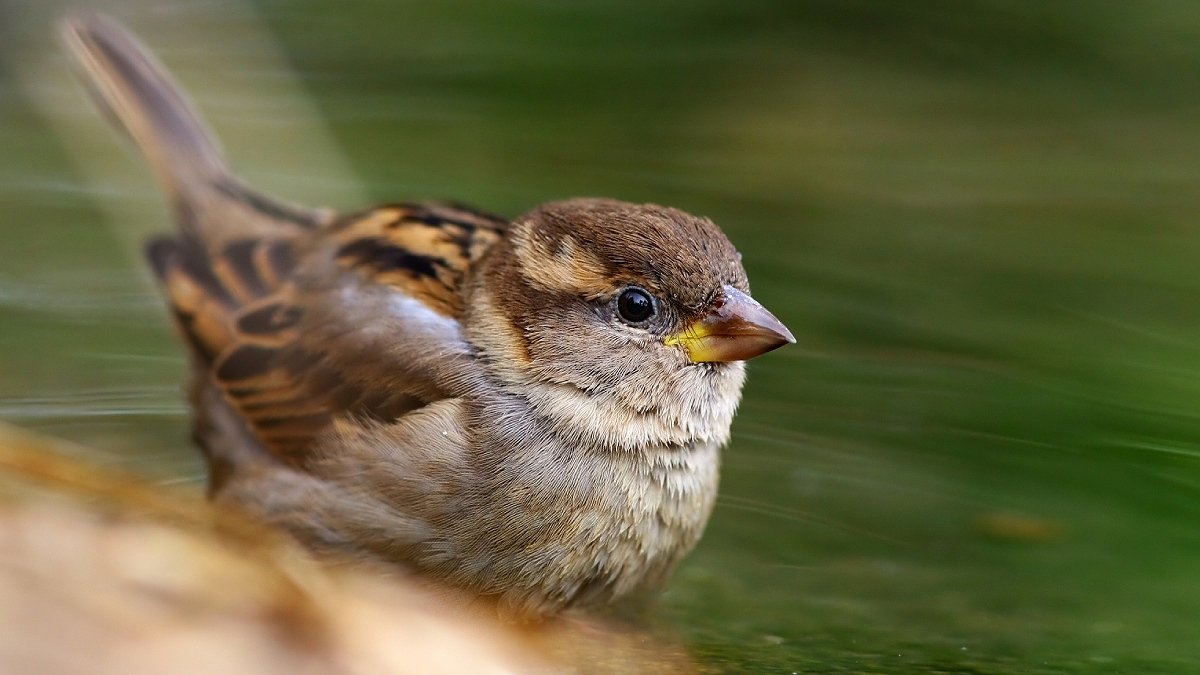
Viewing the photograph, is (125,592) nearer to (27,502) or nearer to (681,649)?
(27,502)

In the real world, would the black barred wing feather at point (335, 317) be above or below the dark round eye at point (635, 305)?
below

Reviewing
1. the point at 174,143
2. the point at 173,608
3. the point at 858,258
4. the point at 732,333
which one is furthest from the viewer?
the point at 858,258

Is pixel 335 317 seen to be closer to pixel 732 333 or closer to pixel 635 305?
pixel 635 305

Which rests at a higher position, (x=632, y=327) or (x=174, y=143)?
(x=174, y=143)

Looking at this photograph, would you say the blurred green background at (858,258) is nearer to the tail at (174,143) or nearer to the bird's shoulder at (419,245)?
the tail at (174,143)

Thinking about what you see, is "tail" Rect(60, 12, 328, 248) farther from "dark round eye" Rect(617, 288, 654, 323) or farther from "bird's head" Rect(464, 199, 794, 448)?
"dark round eye" Rect(617, 288, 654, 323)

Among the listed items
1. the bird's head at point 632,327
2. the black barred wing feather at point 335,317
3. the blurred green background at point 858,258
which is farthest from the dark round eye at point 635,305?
the blurred green background at point 858,258

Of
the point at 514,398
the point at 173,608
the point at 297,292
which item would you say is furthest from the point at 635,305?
the point at 173,608

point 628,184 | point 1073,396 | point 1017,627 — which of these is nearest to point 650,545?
point 1017,627
